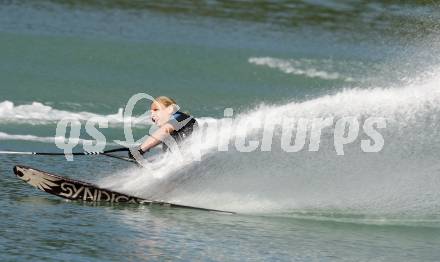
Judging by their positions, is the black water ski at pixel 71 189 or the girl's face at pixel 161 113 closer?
the black water ski at pixel 71 189

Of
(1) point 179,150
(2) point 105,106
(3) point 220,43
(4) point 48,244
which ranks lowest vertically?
(4) point 48,244

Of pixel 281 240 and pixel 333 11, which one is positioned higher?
pixel 333 11

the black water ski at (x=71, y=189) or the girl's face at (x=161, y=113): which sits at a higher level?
the girl's face at (x=161, y=113)

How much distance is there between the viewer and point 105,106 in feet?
97.5

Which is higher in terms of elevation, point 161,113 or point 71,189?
point 161,113

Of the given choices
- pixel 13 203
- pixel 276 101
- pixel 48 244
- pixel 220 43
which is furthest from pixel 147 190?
pixel 220 43

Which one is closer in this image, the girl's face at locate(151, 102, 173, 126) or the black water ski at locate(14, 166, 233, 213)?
the black water ski at locate(14, 166, 233, 213)

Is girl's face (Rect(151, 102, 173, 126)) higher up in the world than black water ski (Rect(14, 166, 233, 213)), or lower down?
higher up

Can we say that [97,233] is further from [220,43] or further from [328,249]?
[220,43]

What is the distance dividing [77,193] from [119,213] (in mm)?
858

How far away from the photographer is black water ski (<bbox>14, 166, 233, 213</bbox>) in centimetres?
1762

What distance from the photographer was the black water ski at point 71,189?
694 inches

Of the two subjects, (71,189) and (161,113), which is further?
(161,113)

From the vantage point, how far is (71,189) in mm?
17641
